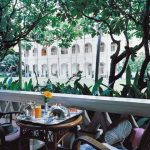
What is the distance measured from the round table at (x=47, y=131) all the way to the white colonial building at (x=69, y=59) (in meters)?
1.98

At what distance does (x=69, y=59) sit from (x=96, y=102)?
6.80 ft

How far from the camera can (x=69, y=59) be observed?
193 inches

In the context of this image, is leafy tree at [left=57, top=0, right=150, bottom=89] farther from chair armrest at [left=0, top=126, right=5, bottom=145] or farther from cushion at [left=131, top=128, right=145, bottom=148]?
chair armrest at [left=0, top=126, right=5, bottom=145]

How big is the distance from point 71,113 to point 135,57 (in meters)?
1.88

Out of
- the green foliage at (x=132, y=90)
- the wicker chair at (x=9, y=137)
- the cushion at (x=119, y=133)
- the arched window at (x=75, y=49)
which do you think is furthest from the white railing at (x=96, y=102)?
the arched window at (x=75, y=49)

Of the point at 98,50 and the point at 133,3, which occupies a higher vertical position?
the point at 133,3

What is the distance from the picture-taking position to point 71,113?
2723 mm

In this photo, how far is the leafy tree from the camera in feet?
13.3

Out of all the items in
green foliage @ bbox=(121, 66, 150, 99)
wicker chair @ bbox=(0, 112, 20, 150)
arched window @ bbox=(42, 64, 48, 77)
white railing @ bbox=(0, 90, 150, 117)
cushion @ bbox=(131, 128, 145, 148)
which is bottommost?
wicker chair @ bbox=(0, 112, 20, 150)

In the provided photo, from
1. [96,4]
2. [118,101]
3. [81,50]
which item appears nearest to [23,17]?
[81,50]

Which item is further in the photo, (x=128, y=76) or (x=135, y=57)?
(x=135, y=57)

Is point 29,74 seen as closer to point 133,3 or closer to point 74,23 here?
point 74,23

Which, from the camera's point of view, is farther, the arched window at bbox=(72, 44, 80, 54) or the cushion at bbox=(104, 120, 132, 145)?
the arched window at bbox=(72, 44, 80, 54)

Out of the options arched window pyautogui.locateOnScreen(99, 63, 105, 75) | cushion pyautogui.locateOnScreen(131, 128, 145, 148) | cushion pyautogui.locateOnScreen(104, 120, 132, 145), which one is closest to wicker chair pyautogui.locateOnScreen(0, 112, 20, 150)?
cushion pyautogui.locateOnScreen(104, 120, 132, 145)
